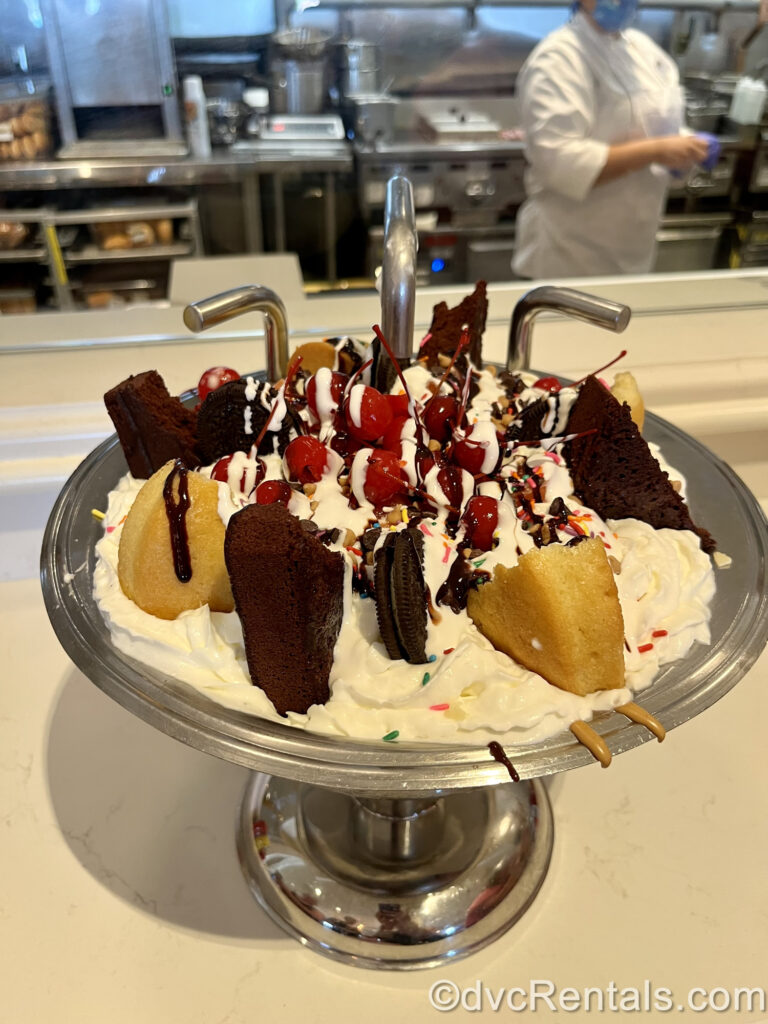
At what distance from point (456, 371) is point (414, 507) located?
295mm

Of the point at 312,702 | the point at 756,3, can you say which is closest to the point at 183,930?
the point at 312,702

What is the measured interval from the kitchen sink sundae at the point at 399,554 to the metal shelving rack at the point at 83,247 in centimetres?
190

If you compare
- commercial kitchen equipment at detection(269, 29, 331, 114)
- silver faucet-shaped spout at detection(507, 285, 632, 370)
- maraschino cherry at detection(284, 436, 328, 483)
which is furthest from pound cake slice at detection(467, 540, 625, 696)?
commercial kitchen equipment at detection(269, 29, 331, 114)

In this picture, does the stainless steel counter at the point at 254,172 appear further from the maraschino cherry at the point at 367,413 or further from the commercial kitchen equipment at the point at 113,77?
the maraschino cherry at the point at 367,413

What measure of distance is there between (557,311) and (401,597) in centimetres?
52

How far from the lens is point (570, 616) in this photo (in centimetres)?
65

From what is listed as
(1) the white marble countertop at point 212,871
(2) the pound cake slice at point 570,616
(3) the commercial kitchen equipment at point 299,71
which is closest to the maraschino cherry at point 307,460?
(2) the pound cake slice at point 570,616

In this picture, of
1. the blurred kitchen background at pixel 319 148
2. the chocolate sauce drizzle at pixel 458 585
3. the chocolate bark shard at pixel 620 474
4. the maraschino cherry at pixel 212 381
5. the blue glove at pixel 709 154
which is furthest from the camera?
the blurred kitchen background at pixel 319 148

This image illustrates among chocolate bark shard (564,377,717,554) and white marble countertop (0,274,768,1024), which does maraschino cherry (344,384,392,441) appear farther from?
white marble countertop (0,274,768,1024)

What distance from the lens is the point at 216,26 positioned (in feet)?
8.11

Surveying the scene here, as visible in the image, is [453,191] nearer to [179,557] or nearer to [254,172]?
[254,172]

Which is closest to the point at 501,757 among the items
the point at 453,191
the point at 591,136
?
the point at 591,136

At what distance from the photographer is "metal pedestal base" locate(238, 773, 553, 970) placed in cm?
→ 92

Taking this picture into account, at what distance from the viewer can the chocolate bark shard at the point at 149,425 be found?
2.82 ft
